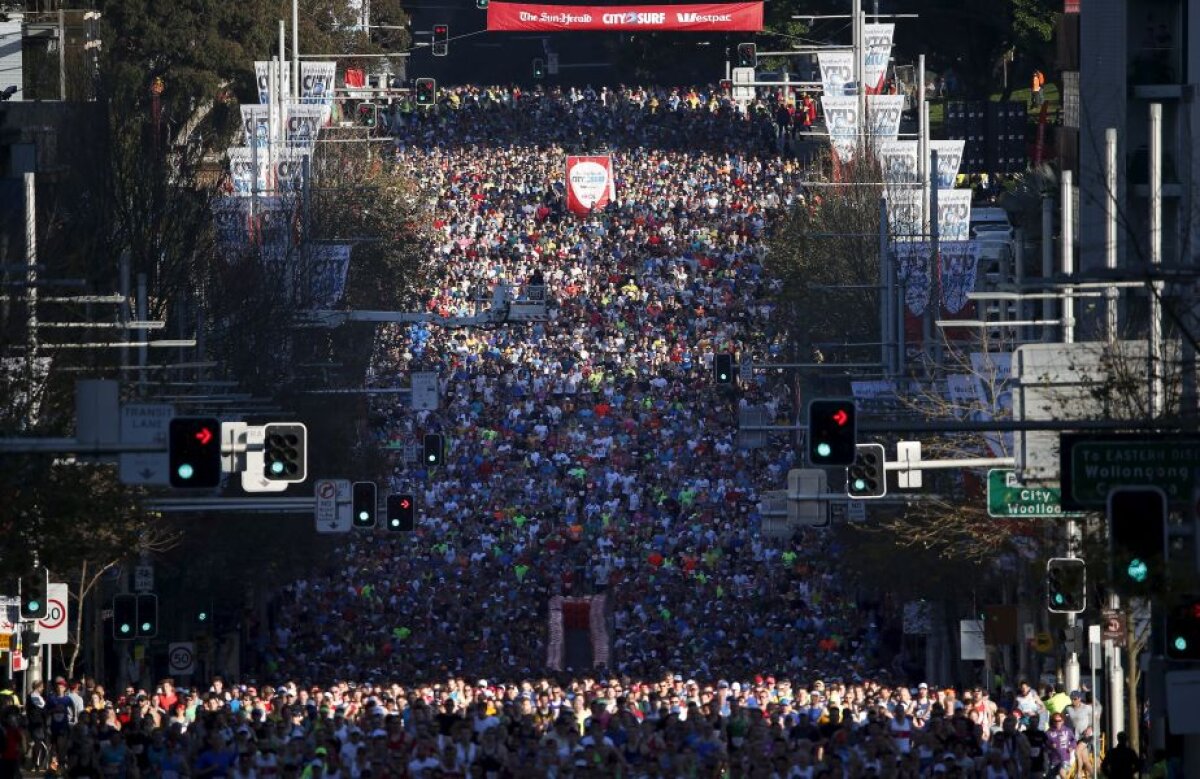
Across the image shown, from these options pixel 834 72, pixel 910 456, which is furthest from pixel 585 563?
pixel 910 456

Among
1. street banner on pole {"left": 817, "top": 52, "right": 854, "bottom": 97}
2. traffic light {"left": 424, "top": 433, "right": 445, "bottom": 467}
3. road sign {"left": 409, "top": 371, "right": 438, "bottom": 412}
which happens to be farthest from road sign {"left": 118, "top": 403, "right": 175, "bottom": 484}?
street banner on pole {"left": 817, "top": 52, "right": 854, "bottom": 97}

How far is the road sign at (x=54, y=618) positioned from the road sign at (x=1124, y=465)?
19.7 m

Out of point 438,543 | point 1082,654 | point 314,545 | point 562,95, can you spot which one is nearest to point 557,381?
point 438,543

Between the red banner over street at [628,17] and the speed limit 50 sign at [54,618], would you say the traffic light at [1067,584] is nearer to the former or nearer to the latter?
the speed limit 50 sign at [54,618]

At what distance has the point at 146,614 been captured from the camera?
47.8 m

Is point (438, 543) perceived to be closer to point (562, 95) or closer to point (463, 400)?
point (463, 400)

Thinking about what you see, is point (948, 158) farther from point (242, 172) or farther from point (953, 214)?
point (242, 172)

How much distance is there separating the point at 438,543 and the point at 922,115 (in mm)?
14505

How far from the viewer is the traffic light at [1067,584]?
35.3 metres

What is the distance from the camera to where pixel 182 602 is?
5856 centimetres

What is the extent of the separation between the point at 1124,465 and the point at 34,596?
737 inches

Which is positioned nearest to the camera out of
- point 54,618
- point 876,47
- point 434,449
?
point 54,618

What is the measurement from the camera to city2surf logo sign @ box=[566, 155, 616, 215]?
107062 millimetres

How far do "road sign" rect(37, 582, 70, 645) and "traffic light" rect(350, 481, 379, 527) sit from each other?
496 cm
